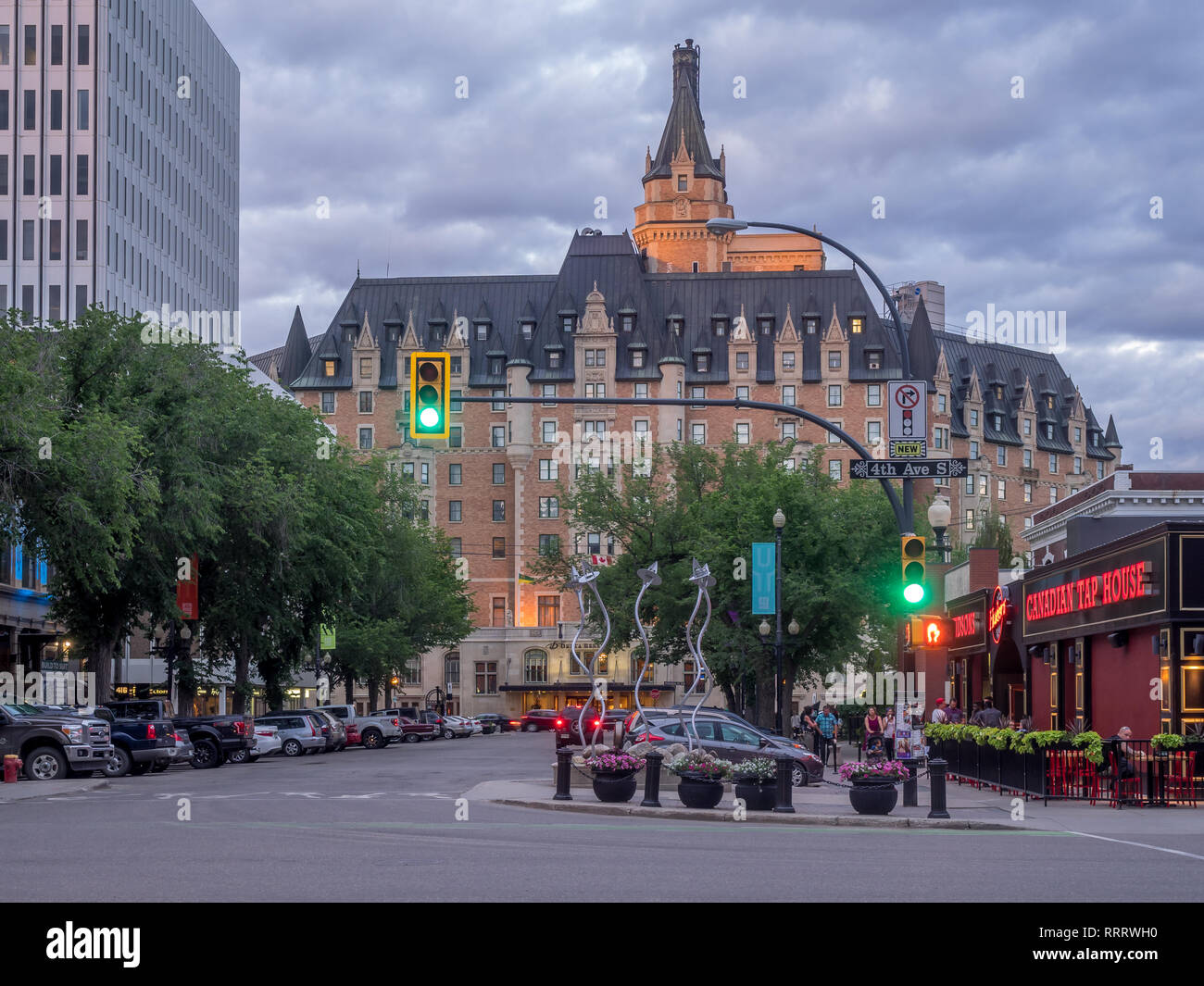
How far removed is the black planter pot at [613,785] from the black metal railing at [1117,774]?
6.89m

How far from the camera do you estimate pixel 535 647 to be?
388 feet

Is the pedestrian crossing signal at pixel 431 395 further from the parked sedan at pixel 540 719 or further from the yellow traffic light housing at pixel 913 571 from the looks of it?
the parked sedan at pixel 540 719

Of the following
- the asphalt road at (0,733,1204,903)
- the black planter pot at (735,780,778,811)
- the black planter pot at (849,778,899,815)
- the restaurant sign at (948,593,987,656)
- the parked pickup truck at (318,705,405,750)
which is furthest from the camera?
the parked pickup truck at (318,705,405,750)

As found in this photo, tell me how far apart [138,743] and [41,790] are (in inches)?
332

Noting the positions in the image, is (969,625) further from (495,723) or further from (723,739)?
(495,723)

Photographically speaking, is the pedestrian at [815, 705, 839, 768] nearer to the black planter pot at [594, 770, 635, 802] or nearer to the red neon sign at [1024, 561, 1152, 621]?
the red neon sign at [1024, 561, 1152, 621]

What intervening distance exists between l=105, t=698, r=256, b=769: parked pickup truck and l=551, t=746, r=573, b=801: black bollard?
18222 mm

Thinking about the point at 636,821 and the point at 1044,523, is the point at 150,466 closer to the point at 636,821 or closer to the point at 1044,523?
the point at 636,821

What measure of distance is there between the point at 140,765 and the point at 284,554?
12.1 m

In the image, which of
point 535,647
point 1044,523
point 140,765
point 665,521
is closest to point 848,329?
point 535,647

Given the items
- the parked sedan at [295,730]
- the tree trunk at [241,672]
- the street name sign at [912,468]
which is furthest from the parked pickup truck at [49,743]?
the tree trunk at [241,672]

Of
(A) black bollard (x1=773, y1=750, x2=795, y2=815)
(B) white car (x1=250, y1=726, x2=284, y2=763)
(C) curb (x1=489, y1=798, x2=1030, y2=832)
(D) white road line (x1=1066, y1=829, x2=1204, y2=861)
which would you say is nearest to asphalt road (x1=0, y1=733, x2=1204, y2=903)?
(D) white road line (x1=1066, y1=829, x2=1204, y2=861)

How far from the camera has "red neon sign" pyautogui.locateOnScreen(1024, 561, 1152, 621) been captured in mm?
31000

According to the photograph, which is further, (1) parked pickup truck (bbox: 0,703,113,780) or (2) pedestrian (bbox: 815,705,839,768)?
(2) pedestrian (bbox: 815,705,839,768)
